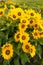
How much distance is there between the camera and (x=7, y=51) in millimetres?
3732

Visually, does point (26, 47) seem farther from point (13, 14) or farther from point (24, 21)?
point (13, 14)

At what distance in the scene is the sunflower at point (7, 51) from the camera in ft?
12.1

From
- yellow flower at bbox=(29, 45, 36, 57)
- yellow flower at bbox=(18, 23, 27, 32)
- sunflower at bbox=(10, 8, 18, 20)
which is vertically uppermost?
sunflower at bbox=(10, 8, 18, 20)

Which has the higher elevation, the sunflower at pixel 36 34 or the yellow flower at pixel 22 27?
the yellow flower at pixel 22 27

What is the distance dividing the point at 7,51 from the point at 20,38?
0.26 metres

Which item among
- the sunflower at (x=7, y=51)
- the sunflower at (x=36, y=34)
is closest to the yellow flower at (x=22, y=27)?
the sunflower at (x=36, y=34)

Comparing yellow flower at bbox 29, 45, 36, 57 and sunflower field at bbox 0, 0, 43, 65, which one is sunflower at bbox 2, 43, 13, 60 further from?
yellow flower at bbox 29, 45, 36, 57

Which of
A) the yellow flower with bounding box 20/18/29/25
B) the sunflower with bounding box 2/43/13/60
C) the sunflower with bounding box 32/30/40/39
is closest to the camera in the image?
the sunflower with bounding box 2/43/13/60

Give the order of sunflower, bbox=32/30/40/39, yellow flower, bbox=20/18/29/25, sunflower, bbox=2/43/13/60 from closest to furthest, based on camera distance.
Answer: sunflower, bbox=2/43/13/60 < sunflower, bbox=32/30/40/39 < yellow flower, bbox=20/18/29/25

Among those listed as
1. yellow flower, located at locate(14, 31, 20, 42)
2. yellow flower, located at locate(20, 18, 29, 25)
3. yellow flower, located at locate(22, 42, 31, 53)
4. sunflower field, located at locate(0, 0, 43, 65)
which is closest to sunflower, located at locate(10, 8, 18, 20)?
sunflower field, located at locate(0, 0, 43, 65)

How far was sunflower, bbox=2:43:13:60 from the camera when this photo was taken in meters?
3.70

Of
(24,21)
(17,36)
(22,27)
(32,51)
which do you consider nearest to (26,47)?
(32,51)

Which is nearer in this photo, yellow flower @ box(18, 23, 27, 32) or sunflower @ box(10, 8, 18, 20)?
yellow flower @ box(18, 23, 27, 32)

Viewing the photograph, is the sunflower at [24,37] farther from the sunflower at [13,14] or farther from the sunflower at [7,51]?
the sunflower at [13,14]
